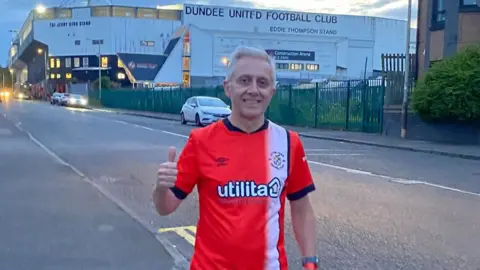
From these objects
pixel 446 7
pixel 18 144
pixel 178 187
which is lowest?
pixel 18 144

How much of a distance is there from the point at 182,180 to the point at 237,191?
0.27 metres

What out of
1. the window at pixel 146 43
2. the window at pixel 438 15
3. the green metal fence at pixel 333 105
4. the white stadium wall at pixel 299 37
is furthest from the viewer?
the window at pixel 146 43

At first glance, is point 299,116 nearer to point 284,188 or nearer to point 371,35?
point 284,188

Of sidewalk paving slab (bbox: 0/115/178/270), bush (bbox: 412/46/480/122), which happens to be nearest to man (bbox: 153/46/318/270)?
sidewalk paving slab (bbox: 0/115/178/270)

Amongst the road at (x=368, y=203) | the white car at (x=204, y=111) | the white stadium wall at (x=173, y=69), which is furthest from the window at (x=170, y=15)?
the road at (x=368, y=203)

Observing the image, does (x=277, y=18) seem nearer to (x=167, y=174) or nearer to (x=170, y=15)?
(x=170, y=15)

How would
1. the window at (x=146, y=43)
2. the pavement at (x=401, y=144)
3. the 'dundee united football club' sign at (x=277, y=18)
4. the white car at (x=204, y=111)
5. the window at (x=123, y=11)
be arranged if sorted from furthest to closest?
the window at (x=123, y=11), the window at (x=146, y=43), the 'dundee united football club' sign at (x=277, y=18), the white car at (x=204, y=111), the pavement at (x=401, y=144)

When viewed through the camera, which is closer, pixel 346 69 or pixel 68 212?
pixel 68 212

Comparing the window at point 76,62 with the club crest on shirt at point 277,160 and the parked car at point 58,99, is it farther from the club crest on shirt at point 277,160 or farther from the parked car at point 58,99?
the club crest on shirt at point 277,160

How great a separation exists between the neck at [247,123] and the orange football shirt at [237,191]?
0.02m

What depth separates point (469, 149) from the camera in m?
Result: 18.0

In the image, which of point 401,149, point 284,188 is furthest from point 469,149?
point 284,188

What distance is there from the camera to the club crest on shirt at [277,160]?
269 centimetres

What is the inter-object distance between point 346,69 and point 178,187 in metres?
95.2
